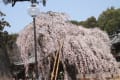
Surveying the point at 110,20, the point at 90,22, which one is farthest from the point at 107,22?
the point at 90,22

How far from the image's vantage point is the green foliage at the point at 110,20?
70.7 meters

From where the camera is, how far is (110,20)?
73.6 metres

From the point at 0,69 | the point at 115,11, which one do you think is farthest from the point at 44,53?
the point at 115,11

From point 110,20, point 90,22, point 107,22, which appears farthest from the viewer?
point 90,22

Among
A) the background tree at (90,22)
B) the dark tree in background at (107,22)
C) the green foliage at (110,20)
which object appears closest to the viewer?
the green foliage at (110,20)

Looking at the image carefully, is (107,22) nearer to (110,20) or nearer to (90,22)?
(110,20)

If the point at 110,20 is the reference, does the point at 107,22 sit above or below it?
below

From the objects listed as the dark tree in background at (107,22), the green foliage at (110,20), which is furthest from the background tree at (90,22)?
the green foliage at (110,20)

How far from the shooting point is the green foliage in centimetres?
7069

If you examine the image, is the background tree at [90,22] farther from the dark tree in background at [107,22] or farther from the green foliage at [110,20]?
the green foliage at [110,20]

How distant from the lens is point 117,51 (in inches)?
1516

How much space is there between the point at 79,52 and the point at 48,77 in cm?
207

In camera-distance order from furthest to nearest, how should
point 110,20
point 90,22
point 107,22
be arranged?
point 90,22 < point 110,20 < point 107,22

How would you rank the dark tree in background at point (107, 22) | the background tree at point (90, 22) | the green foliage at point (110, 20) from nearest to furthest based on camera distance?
the green foliage at point (110, 20) < the dark tree in background at point (107, 22) < the background tree at point (90, 22)
